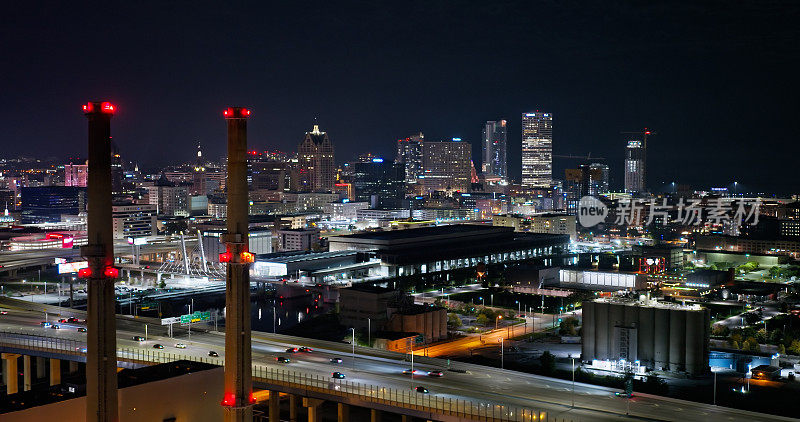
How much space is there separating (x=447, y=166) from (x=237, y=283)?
13234 centimetres

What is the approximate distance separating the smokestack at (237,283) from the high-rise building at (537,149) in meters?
142

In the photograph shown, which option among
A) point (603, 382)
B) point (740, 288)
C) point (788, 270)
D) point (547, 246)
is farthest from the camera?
point (547, 246)

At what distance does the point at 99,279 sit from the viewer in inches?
560

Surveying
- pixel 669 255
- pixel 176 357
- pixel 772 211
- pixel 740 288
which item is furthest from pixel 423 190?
pixel 176 357

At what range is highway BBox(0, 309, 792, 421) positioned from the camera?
56.7 ft

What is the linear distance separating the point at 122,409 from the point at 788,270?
4622 centimetres

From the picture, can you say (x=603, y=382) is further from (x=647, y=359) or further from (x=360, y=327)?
(x=360, y=327)

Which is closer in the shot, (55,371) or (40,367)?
(55,371)

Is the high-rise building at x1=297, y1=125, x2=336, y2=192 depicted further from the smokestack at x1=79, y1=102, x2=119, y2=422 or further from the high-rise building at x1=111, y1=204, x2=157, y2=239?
the smokestack at x1=79, y1=102, x2=119, y2=422

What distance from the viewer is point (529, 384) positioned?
64.7ft

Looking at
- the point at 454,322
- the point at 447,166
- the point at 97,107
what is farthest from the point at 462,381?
the point at 447,166

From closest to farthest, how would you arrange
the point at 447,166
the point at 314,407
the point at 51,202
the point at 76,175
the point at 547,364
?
the point at 314,407
the point at 547,364
the point at 51,202
the point at 76,175
the point at 447,166

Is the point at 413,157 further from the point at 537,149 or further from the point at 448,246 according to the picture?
the point at 448,246

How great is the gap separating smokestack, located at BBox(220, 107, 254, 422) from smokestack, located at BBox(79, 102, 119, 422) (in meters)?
1.95
